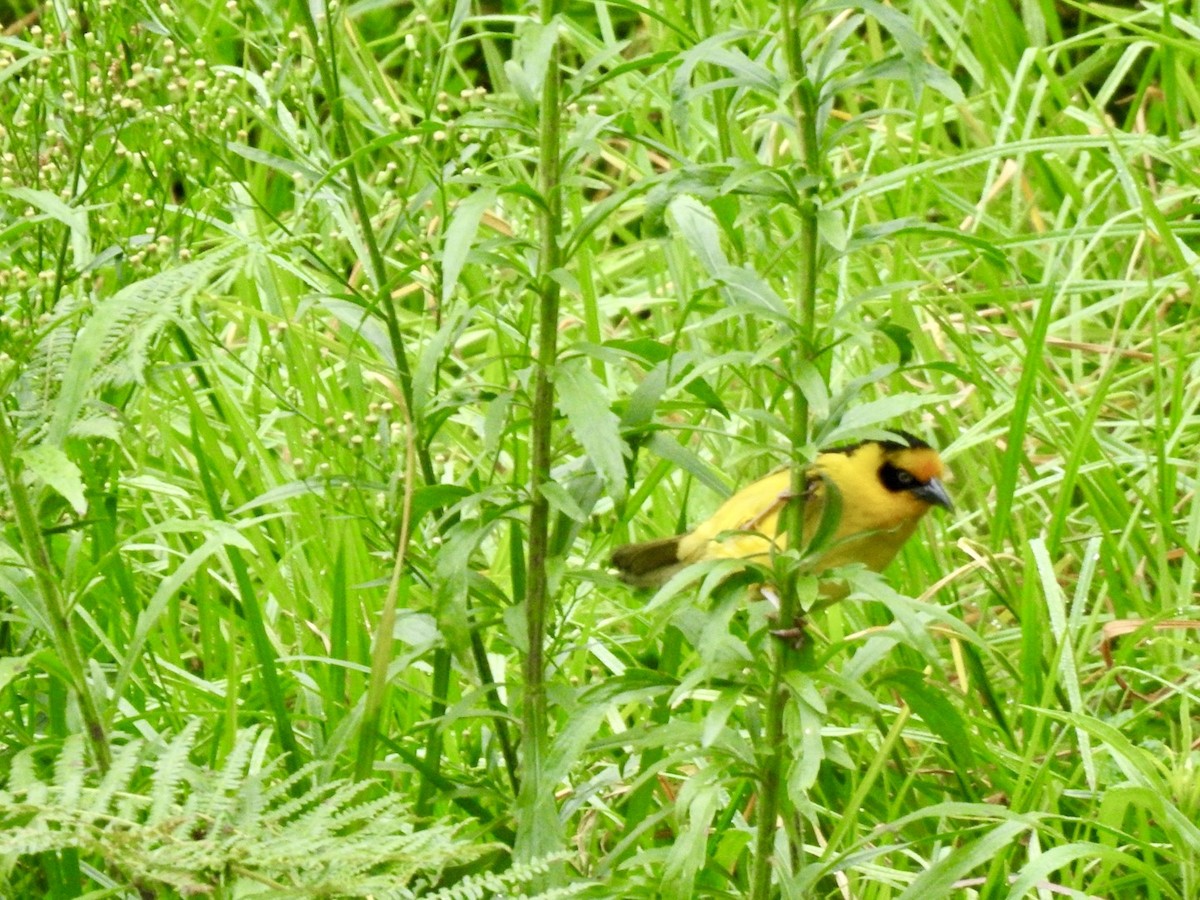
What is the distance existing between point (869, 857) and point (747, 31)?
975mm

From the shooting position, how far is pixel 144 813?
7.72 ft

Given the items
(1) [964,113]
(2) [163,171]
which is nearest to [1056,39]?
(1) [964,113]

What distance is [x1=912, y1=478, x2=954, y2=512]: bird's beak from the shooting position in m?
3.31

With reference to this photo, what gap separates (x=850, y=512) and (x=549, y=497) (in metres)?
1.33

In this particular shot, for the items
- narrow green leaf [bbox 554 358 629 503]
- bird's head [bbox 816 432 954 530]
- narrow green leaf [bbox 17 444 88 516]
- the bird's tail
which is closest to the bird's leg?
narrow green leaf [bbox 554 358 629 503]

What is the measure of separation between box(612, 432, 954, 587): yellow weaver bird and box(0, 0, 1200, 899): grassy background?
0.13 metres

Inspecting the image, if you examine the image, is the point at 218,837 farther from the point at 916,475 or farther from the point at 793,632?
Result: the point at 916,475

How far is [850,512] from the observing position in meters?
3.36

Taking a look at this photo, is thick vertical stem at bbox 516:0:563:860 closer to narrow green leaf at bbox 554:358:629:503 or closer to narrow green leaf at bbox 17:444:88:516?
narrow green leaf at bbox 554:358:629:503

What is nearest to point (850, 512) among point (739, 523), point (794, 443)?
point (739, 523)

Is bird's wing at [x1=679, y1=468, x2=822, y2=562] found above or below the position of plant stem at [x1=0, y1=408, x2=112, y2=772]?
below

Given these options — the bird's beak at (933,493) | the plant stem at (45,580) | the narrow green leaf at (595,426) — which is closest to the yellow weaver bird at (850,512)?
the bird's beak at (933,493)

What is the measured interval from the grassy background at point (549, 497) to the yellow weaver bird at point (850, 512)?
0.43 ft

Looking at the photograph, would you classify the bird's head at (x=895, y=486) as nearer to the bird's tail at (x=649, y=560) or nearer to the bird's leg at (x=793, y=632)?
the bird's tail at (x=649, y=560)
